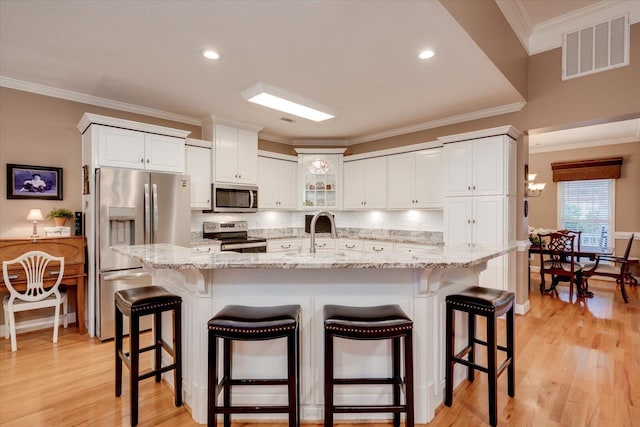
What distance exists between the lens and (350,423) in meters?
2.03

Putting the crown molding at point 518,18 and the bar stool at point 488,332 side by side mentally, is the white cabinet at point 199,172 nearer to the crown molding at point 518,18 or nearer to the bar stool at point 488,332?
the bar stool at point 488,332

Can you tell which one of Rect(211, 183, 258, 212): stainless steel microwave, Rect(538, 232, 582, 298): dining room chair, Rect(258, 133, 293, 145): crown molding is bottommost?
Rect(538, 232, 582, 298): dining room chair

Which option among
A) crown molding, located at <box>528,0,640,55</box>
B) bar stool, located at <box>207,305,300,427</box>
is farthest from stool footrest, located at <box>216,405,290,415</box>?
crown molding, located at <box>528,0,640,55</box>

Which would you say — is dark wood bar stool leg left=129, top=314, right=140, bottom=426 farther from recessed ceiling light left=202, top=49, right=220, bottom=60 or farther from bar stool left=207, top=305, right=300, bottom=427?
recessed ceiling light left=202, top=49, right=220, bottom=60

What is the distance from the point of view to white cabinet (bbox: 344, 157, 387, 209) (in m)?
5.25

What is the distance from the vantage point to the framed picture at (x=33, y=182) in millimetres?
3406

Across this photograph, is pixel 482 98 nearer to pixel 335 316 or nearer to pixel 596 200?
pixel 335 316

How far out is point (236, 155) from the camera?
482 cm

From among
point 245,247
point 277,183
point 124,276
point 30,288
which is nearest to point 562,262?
point 277,183

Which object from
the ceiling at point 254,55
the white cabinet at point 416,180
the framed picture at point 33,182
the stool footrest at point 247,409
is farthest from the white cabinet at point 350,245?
the framed picture at point 33,182

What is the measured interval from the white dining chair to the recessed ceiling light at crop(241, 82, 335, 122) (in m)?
2.58

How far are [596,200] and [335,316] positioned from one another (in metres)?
7.54

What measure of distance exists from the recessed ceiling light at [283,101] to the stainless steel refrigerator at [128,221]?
1.35 m

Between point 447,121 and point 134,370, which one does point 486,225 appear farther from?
point 134,370
